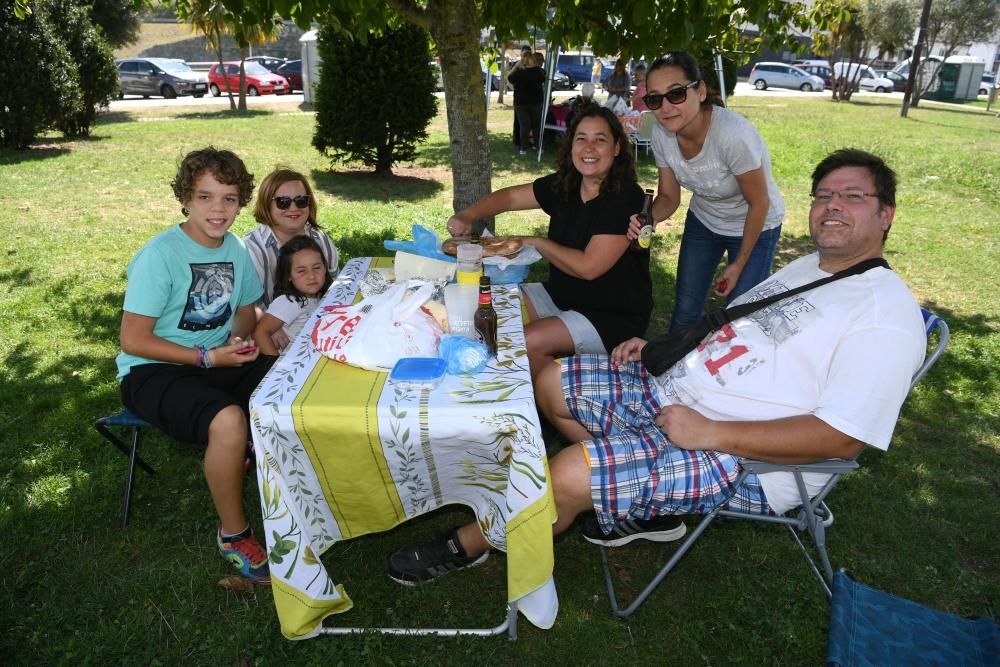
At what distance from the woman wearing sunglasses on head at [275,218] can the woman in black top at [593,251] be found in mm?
1241

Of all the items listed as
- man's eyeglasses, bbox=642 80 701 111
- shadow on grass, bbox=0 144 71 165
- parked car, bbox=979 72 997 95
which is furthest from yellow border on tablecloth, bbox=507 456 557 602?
parked car, bbox=979 72 997 95

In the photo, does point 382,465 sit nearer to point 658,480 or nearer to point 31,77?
point 658,480

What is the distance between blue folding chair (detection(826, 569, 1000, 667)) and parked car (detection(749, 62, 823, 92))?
1381 inches

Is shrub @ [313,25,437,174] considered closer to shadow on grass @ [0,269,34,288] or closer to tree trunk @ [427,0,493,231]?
shadow on grass @ [0,269,34,288]

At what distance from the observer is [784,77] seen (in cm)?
3303

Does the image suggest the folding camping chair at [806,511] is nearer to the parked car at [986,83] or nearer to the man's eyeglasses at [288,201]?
the man's eyeglasses at [288,201]

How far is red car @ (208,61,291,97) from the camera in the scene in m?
22.7

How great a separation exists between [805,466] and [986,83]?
142ft

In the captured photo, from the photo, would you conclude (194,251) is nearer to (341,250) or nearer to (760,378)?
(760,378)

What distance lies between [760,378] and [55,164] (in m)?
11.3

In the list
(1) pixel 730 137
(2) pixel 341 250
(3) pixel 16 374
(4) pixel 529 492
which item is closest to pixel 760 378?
(4) pixel 529 492

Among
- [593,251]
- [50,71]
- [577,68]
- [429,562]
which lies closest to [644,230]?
[593,251]

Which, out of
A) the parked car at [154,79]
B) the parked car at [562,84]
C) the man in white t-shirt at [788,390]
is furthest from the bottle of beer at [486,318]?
the parked car at [562,84]

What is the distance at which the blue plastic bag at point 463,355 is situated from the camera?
6.96 ft
